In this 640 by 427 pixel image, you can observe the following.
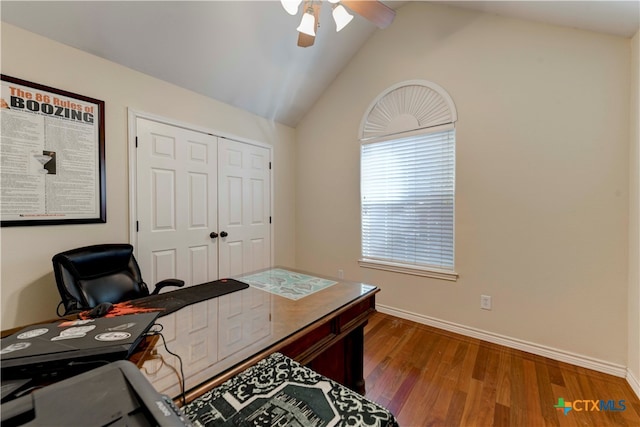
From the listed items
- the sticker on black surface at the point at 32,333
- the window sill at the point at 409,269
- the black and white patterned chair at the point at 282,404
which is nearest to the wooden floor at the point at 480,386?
the window sill at the point at 409,269

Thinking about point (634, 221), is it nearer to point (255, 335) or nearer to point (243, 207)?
point (255, 335)

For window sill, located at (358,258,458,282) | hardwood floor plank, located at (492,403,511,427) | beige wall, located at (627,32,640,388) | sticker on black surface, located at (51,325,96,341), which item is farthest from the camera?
window sill, located at (358,258,458,282)

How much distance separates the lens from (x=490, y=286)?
2.43 m

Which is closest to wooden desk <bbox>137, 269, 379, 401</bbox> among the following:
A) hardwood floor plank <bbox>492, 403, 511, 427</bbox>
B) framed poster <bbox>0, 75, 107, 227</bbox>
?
hardwood floor plank <bbox>492, 403, 511, 427</bbox>

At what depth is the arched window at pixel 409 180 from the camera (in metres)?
2.66

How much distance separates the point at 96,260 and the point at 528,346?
11.4 feet

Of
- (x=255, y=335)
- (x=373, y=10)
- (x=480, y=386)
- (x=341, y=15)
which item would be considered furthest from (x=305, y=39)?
(x=480, y=386)

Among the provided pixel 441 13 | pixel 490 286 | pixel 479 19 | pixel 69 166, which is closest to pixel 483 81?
pixel 479 19

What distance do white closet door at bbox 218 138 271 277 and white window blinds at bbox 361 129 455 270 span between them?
1309 mm

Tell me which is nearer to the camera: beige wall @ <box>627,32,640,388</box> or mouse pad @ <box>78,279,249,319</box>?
mouse pad @ <box>78,279,249,319</box>

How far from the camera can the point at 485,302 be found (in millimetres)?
2457

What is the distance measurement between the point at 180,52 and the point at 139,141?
0.87 metres

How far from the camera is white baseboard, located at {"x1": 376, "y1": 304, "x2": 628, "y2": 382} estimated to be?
1.93 metres

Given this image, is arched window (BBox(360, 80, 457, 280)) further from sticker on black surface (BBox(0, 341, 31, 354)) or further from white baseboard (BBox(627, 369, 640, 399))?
sticker on black surface (BBox(0, 341, 31, 354))
